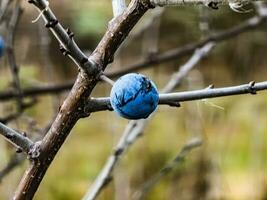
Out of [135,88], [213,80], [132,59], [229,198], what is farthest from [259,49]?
[135,88]

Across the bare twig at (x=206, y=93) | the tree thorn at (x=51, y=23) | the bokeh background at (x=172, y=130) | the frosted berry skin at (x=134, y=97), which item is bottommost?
the bokeh background at (x=172, y=130)

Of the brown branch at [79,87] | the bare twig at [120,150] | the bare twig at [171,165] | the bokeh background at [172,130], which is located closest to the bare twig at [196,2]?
the brown branch at [79,87]

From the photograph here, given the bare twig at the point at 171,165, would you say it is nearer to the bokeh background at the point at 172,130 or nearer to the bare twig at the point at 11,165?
the bare twig at the point at 11,165

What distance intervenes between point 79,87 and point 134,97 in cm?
5

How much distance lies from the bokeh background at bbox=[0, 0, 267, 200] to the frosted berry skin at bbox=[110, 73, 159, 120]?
57.4 inches

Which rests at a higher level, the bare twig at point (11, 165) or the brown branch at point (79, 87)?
the brown branch at point (79, 87)

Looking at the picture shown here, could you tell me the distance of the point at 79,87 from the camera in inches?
23.9

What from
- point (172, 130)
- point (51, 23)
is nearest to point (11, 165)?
point (51, 23)

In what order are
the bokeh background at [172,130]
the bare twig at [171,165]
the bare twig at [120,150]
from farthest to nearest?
the bokeh background at [172,130], the bare twig at [171,165], the bare twig at [120,150]

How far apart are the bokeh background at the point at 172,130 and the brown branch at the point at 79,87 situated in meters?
1.43

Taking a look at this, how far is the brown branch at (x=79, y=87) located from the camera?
1.95 feet

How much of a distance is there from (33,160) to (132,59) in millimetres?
2510

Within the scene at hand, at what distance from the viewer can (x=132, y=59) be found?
3.12 meters

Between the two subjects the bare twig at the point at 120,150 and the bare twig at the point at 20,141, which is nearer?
the bare twig at the point at 20,141
